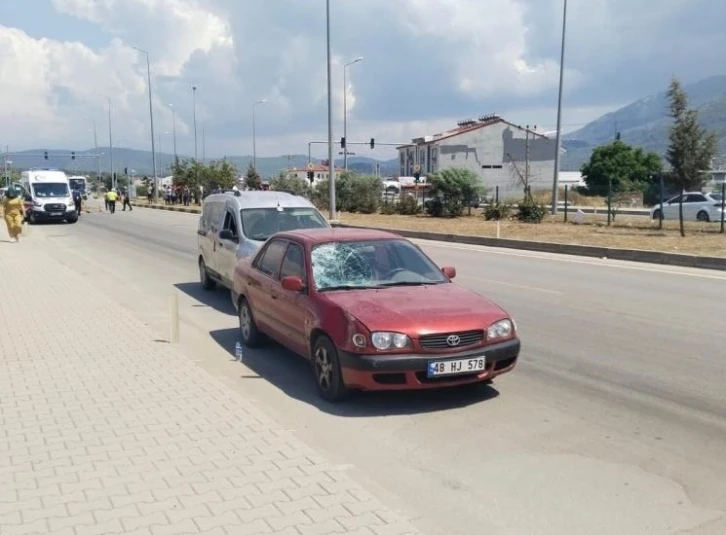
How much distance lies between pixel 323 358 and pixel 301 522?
257cm

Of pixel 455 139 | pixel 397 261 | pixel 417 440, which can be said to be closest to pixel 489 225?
pixel 397 261

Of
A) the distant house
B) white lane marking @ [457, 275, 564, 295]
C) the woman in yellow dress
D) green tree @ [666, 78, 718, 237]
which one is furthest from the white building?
white lane marking @ [457, 275, 564, 295]

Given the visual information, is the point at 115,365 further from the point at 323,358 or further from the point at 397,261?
the point at 397,261

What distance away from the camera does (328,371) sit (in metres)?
6.25

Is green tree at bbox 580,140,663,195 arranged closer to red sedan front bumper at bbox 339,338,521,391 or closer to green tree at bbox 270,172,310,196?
green tree at bbox 270,172,310,196

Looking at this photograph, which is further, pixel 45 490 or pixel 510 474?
pixel 510 474

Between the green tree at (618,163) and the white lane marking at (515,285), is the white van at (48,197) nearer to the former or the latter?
the white lane marking at (515,285)

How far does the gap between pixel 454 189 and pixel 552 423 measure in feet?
102

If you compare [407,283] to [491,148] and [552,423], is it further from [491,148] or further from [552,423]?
[491,148]

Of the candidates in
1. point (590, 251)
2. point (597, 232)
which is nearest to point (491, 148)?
point (597, 232)

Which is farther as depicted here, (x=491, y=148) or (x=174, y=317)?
(x=491, y=148)

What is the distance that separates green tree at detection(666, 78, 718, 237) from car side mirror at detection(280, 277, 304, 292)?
2024cm

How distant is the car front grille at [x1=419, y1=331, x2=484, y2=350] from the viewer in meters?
→ 5.83

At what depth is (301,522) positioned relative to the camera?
382 centimetres
